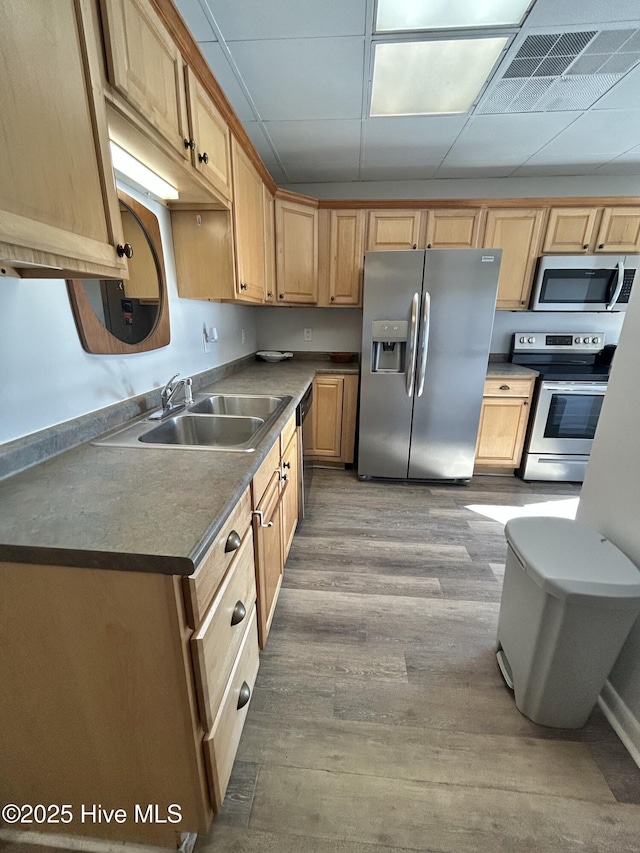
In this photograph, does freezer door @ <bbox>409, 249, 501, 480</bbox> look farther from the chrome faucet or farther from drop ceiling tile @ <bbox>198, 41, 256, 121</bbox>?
the chrome faucet

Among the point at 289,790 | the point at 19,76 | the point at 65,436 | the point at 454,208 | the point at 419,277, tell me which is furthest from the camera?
the point at 454,208

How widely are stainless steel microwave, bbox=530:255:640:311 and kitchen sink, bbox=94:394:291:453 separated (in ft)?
8.54

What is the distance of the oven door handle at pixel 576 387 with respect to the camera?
2.81 metres

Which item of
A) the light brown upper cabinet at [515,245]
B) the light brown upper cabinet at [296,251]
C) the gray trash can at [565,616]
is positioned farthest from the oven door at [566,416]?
the light brown upper cabinet at [296,251]

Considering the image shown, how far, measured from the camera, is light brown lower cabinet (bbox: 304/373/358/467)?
3055 millimetres

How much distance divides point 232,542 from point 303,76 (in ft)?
7.41

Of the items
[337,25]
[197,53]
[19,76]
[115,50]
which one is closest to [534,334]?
[337,25]

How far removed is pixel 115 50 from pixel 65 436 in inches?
42.2

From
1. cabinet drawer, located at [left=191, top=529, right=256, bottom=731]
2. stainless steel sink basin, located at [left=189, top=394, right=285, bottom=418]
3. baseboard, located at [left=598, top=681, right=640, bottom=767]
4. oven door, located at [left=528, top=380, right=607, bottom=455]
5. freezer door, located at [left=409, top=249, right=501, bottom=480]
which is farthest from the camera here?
oven door, located at [left=528, top=380, right=607, bottom=455]

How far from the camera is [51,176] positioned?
72cm

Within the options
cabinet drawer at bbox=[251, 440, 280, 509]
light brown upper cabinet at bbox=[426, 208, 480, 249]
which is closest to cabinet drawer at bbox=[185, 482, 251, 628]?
cabinet drawer at bbox=[251, 440, 280, 509]

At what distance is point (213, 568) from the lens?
0.81m

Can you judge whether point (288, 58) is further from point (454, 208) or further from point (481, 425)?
point (481, 425)

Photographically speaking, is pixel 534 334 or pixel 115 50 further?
pixel 534 334
